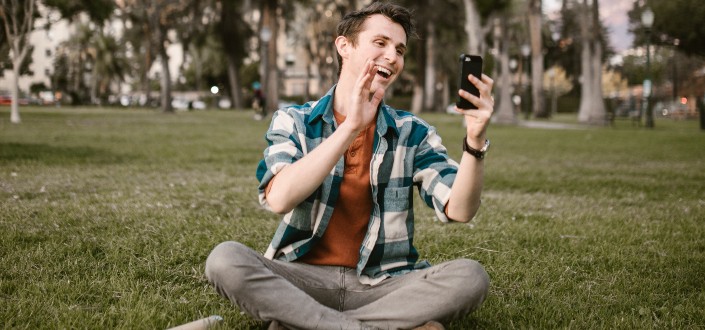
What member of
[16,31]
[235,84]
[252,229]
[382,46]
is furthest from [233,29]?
[382,46]

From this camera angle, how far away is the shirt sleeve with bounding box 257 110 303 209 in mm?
2861

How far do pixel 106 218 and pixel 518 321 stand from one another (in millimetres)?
3733

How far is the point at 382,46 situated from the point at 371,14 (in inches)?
6.6

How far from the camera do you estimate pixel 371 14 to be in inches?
120

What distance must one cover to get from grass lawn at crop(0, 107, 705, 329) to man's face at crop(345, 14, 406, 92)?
1.24 metres

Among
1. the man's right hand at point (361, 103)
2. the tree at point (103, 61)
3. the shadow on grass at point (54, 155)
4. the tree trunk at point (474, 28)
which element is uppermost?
the tree at point (103, 61)

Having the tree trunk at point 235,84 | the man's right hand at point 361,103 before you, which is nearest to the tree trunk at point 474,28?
the man's right hand at point 361,103

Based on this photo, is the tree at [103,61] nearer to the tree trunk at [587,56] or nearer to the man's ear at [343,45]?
Result: the tree trunk at [587,56]

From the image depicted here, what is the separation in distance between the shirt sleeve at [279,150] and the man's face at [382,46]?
0.39 metres

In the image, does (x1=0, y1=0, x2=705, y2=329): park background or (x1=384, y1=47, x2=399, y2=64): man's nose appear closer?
(x1=384, y1=47, x2=399, y2=64): man's nose

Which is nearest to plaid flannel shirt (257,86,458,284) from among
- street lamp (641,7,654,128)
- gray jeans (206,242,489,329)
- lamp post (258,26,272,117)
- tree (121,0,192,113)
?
gray jeans (206,242,489,329)

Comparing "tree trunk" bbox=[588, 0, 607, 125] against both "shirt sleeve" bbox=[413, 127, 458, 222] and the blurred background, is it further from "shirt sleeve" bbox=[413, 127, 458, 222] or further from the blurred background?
"shirt sleeve" bbox=[413, 127, 458, 222]

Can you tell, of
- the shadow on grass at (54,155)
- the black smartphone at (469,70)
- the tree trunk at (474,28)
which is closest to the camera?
the black smartphone at (469,70)

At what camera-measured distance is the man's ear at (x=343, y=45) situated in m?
3.12
